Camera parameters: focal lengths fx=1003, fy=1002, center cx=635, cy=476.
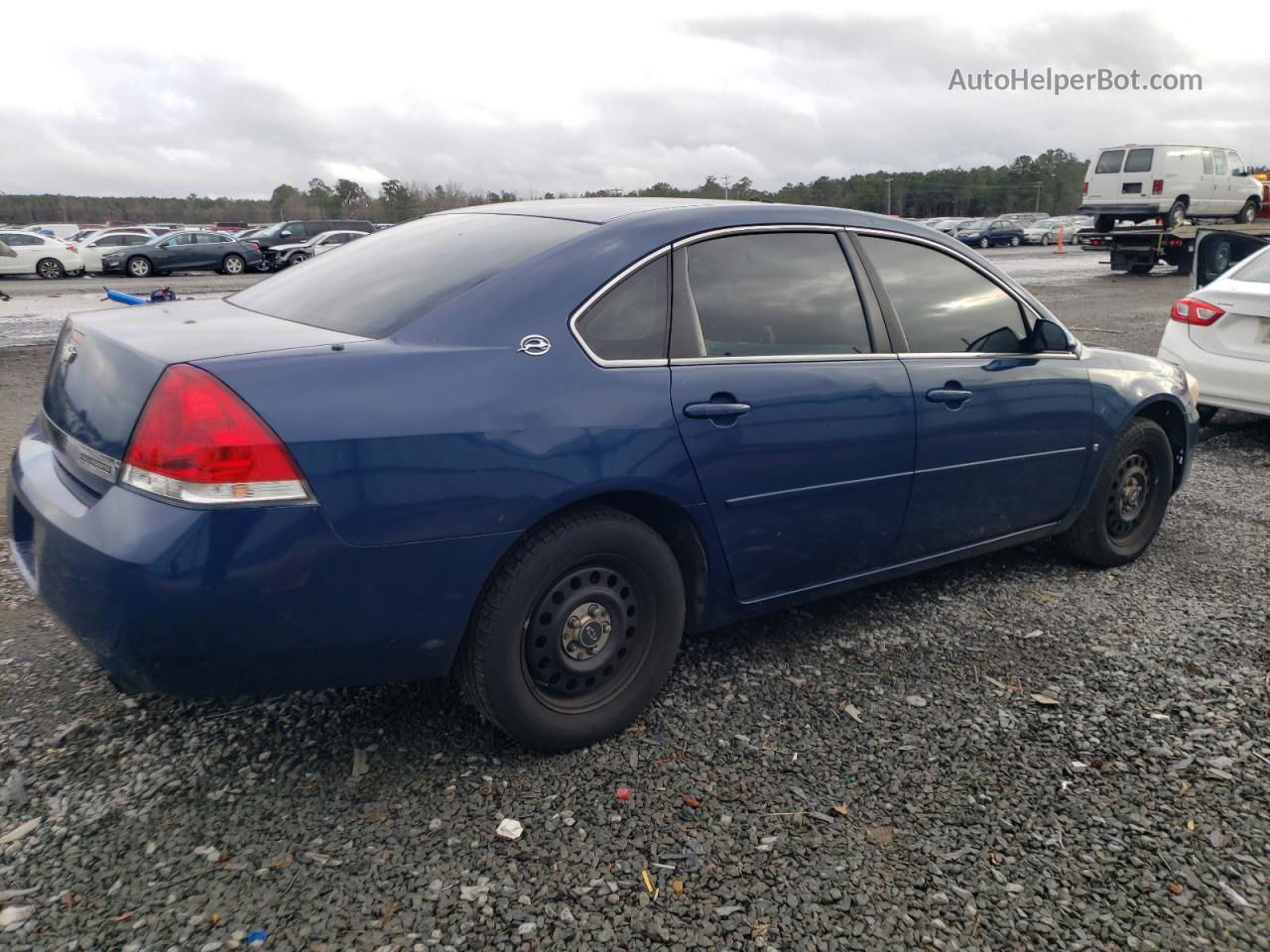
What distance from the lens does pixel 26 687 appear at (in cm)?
326

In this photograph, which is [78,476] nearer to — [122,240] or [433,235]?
[433,235]

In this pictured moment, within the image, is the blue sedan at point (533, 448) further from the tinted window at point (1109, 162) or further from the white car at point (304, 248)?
the tinted window at point (1109, 162)

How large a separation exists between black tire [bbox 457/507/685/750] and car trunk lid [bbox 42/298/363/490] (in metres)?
0.80

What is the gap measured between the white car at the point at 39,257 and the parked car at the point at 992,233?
36123 mm

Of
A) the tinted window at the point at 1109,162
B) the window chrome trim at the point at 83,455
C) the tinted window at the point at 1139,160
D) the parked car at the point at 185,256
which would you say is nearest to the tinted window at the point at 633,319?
the window chrome trim at the point at 83,455

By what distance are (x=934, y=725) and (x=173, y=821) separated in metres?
2.21

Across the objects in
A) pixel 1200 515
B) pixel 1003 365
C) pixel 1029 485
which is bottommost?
pixel 1200 515

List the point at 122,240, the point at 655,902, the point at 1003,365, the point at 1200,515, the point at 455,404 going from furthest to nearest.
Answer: the point at 122,240, the point at 1200,515, the point at 1003,365, the point at 455,404, the point at 655,902

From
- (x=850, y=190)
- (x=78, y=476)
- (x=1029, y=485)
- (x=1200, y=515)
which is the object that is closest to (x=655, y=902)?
(x=78, y=476)

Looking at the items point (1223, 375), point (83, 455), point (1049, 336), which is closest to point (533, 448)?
point (83, 455)

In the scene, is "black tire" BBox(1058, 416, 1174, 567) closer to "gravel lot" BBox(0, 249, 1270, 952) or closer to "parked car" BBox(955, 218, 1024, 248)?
"gravel lot" BBox(0, 249, 1270, 952)

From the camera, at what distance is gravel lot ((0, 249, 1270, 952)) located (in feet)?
7.50

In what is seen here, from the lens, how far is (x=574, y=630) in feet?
9.48

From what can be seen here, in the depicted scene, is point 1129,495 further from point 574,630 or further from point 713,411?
point 574,630
